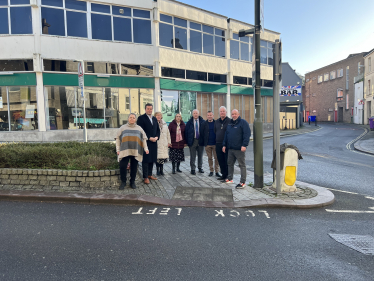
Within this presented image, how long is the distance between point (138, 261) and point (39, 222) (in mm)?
2214

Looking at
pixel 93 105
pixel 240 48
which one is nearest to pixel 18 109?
pixel 93 105

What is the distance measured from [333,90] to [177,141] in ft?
181

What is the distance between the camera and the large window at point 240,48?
24.8 m

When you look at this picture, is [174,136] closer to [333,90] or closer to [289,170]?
[289,170]

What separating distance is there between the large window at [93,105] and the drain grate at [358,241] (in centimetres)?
1625

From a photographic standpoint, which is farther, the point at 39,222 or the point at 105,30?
the point at 105,30

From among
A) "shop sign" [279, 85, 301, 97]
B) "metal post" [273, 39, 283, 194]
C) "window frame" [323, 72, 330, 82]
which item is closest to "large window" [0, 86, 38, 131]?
"metal post" [273, 39, 283, 194]

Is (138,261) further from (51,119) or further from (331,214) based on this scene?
(51,119)

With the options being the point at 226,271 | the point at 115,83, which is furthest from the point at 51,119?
the point at 226,271

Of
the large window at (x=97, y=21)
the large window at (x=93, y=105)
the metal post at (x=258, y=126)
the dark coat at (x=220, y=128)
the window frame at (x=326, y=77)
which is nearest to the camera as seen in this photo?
the metal post at (x=258, y=126)

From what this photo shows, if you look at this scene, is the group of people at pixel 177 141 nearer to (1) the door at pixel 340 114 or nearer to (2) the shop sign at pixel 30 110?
(2) the shop sign at pixel 30 110

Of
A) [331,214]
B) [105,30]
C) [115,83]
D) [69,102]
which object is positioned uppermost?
[105,30]

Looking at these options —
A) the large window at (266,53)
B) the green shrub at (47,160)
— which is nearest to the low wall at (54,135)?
the green shrub at (47,160)

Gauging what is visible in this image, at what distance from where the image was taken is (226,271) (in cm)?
312
